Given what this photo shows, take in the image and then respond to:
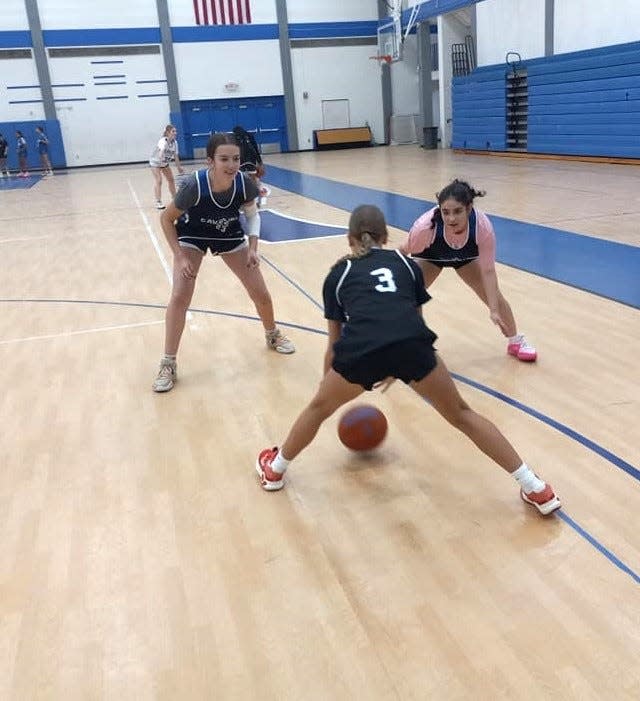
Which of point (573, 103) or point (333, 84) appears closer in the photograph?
point (573, 103)

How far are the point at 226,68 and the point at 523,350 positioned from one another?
24.6m

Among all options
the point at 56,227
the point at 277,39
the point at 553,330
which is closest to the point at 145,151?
the point at 277,39

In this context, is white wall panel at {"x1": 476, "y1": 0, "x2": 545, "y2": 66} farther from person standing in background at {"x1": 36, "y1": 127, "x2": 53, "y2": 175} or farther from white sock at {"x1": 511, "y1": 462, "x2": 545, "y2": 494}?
white sock at {"x1": 511, "y1": 462, "x2": 545, "y2": 494}

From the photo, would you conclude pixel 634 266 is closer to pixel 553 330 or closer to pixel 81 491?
pixel 553 330

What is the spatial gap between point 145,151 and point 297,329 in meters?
23.1

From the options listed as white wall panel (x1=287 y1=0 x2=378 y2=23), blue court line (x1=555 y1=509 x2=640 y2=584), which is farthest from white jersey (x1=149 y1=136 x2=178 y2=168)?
white wall panel (x1=287 y1=0 x2=378 y2=23)

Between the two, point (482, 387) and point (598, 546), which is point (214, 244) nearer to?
point (482, 387)

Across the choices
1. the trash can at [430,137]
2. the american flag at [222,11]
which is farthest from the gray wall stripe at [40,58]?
the trash can at [430,137]

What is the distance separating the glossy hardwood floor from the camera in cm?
203

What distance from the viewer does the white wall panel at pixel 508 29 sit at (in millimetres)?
18494

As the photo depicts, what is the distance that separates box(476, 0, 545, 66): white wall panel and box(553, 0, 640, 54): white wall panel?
88 centimetres

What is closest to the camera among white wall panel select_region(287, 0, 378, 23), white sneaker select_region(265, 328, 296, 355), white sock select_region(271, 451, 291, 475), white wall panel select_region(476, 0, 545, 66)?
white sock select_region(271, 451, 291, 475)

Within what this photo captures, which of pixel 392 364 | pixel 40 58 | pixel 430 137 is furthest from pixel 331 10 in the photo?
pixel 392 364

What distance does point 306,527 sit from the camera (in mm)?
2744
